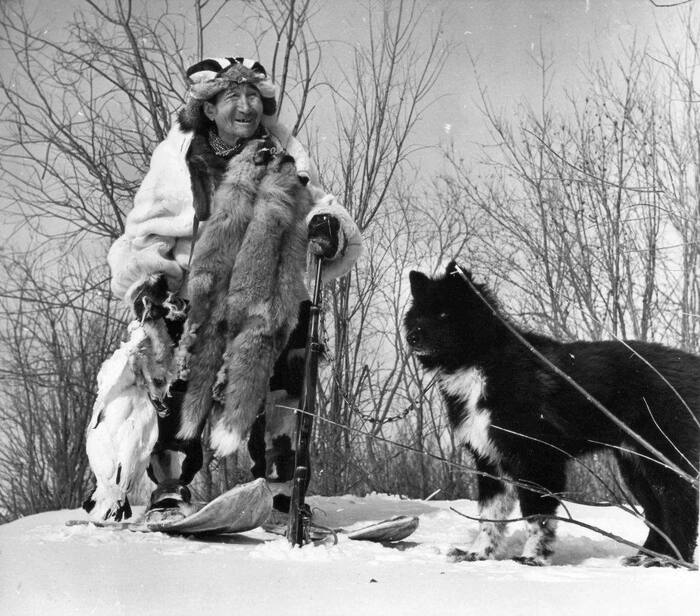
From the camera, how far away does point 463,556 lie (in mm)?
2635

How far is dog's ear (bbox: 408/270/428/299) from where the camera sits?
9.69 feet

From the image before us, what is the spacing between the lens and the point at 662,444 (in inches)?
100

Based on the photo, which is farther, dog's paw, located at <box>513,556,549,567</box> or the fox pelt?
the fox pelt

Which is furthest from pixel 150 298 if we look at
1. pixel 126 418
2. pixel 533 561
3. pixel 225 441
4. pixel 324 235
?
pixel 533 561

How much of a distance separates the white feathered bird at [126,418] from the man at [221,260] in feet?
0.24

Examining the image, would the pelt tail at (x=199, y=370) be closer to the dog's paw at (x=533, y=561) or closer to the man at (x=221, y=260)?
the man at (x=221, y=260)

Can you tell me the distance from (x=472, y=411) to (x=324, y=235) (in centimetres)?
96

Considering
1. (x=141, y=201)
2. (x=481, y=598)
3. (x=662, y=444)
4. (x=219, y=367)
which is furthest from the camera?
(x=141, y=201)

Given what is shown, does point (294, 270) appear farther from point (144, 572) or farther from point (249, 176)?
point (144, 572)

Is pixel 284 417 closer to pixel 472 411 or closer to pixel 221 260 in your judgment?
pixel 221 260

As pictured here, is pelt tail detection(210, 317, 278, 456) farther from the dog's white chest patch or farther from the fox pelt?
the dog's white chest patch

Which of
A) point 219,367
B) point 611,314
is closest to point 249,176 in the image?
point 219,367

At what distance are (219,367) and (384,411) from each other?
2010 millimetres

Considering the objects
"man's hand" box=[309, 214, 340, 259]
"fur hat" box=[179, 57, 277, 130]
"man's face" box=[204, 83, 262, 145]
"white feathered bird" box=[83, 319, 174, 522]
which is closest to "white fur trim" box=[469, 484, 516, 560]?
"man's hand" box=[309, 214, 340, 259]
